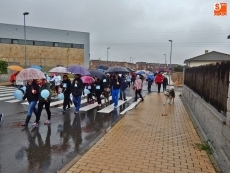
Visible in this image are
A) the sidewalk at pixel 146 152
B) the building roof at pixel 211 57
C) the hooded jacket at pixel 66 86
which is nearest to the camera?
the sidewalk at pixel 146 152

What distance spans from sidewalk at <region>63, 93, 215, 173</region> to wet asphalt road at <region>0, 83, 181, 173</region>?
21.0 inches

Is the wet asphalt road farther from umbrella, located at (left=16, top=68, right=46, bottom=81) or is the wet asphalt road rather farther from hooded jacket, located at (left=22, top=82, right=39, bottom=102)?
umbrella, located at (left=16, top=68, right=46, bottom=81)

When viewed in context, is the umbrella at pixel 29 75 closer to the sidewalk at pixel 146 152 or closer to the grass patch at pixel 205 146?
the sidewalk at pixel 146 152

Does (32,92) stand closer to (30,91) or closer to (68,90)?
(30,91)

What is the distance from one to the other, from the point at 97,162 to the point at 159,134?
2777 mm

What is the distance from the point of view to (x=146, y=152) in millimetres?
5348

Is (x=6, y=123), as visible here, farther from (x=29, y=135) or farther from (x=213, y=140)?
(x=213, y=140)

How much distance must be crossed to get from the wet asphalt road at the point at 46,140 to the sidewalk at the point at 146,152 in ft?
1.75

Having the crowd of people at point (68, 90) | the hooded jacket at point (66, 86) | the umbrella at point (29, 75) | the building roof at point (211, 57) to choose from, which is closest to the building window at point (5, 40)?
the building roof at point (211, 57)

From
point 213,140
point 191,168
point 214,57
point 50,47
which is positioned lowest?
point 191,168

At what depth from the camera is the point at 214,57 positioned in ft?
110

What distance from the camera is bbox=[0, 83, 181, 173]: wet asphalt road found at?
186 inches

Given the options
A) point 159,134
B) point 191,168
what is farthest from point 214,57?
point 191,168

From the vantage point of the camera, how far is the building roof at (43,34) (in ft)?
146
